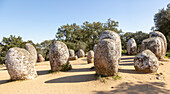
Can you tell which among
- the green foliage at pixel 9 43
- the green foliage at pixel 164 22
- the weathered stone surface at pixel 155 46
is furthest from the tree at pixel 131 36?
the green foliage at pixel 9 43

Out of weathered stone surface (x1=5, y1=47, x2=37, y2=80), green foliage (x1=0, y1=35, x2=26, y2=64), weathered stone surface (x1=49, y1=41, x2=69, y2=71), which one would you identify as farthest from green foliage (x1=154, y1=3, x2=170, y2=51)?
green foliage (x1=0, y1=35, x2=26, y2=64)

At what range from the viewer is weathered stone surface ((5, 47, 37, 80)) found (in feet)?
20.6

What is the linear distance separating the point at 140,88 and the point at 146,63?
9.16 feet

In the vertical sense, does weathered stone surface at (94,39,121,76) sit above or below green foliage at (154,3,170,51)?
below

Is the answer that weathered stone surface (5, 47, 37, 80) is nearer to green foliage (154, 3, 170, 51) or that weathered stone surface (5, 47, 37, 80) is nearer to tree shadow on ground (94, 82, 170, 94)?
tree shadow on ground (94, 82, 170, 94)

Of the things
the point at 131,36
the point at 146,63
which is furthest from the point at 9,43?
the point at 131,36

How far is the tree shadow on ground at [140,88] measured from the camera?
4.45m

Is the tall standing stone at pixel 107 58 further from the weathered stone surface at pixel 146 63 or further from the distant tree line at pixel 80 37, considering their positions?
the distant tree line at pixel 80 37

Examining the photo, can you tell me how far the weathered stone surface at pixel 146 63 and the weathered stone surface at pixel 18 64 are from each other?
26.7ft

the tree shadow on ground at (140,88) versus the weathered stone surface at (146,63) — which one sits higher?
the weathered stone surface at (146,63)

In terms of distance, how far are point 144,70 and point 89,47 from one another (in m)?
27.2

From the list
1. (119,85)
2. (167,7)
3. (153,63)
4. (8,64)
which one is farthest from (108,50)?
(167,7)

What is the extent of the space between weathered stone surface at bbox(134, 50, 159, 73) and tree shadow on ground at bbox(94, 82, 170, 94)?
1.59 metres

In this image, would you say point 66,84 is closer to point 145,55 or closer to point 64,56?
point 64,56
